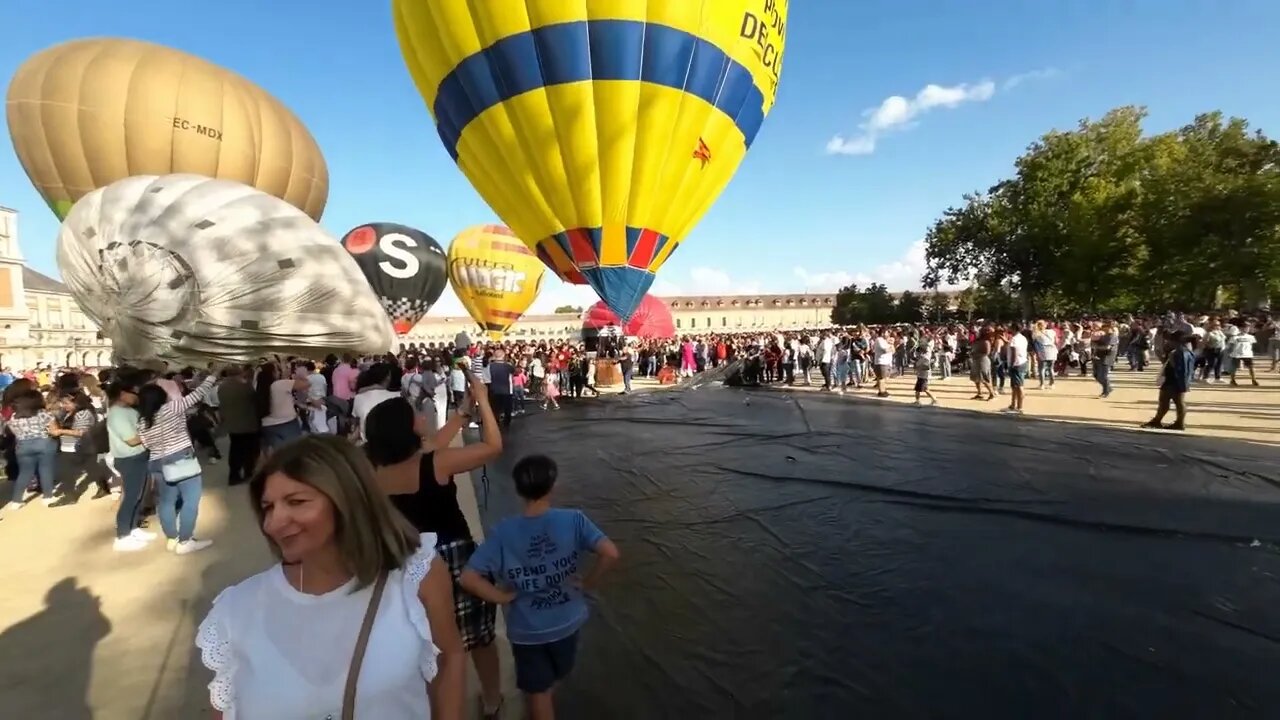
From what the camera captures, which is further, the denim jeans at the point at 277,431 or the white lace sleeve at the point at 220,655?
the denim jeans at the point at 277,431

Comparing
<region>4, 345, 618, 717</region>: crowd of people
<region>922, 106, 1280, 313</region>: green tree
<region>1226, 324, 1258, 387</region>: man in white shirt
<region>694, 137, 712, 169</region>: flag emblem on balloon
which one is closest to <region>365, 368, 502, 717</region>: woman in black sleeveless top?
<region>4, 345, 618, 717</region>: crowd of people

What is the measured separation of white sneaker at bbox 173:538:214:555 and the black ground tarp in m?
2.26

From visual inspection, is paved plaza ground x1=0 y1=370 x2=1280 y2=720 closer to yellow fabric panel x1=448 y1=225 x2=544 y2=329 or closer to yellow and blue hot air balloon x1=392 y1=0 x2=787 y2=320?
yellow and blue hot air balloon x1=392 y1=0 x2=787 y2=320

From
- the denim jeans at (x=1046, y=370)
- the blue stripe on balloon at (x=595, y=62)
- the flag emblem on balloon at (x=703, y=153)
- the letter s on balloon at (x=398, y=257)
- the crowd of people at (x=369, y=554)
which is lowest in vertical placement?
the denim jeans at (x=1046, y=370)

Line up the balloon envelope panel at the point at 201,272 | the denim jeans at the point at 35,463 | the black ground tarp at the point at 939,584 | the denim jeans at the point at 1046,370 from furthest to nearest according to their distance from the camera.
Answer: the denim jeans at the point at 1046,370
the balloon envelope panel at the point at 201,272
the denim jeans at the point at 35,463
the black ground tarp at the point at 939,584

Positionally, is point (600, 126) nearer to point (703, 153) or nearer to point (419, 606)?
point (703, 153)

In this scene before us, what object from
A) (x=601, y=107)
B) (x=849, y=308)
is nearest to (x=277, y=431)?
(x=601, y=107)

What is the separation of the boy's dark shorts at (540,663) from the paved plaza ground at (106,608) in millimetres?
542

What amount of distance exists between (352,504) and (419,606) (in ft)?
0.86

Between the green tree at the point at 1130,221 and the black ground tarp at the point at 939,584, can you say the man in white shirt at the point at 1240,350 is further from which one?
the green tree at the point at 1130,221

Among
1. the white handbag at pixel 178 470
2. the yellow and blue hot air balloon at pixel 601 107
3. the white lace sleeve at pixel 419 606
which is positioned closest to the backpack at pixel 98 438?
the white handbag at pixel 178 470

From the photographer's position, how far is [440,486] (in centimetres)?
A: 264

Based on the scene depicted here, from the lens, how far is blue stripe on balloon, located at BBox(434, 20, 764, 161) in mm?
11516

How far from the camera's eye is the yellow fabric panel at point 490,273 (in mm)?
30266
